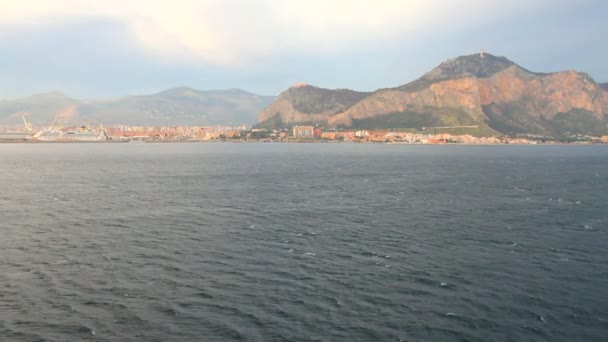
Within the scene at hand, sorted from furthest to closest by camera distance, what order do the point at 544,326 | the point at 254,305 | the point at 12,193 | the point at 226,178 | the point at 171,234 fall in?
the point at 226,178
the point at 12,193
the point at 171,234
the point at 254,305
the point at 544,326

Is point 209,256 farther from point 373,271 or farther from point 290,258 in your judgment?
point 373,271

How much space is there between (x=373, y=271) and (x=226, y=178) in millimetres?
82283

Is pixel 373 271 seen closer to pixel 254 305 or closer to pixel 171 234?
pixel 254 305

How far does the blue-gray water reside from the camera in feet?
95.0

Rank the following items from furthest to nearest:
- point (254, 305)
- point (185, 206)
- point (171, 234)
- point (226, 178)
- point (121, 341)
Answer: point (226, 178) → point (185, 206) → point (171, 234) → point (254, 305) → point (121, 341)

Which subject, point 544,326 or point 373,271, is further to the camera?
point 373,271

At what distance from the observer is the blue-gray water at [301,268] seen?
95.0 feet

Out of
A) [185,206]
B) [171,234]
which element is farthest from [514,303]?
[185,206]

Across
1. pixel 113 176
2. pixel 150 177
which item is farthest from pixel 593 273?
pixel 113 176

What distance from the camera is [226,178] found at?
11744 cm

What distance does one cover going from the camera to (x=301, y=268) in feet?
133

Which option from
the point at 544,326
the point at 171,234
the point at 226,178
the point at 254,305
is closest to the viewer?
the point at 544,326

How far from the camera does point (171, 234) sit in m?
53.3

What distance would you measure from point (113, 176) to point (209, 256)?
85887 millimetres
